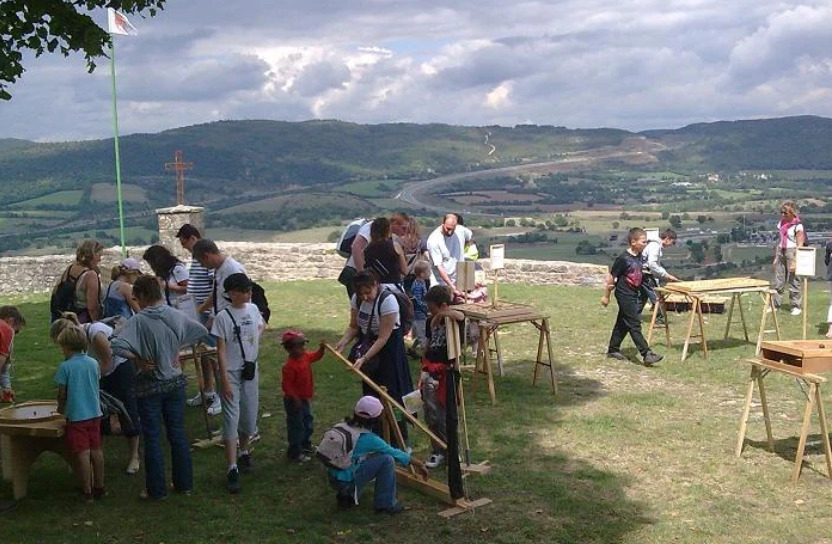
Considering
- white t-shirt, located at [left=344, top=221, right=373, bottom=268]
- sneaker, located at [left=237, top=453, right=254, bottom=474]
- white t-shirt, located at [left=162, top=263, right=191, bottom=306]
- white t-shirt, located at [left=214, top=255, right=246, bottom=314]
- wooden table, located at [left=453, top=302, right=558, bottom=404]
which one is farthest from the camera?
white t-shirt, located at [left=344, top=221, right=373, bottom=268]

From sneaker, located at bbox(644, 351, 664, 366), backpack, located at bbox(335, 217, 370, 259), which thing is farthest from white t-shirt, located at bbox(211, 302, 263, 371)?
sneaker, located at bbox(644, 351, 664, 366)

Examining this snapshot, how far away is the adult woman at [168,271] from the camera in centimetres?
790

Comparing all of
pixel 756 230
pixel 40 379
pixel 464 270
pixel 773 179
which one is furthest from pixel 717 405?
pixel 773 179

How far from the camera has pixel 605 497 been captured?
20.7ft

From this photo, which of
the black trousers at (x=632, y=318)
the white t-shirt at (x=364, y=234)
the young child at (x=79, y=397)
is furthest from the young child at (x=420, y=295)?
the young child at (x=79, y=397)

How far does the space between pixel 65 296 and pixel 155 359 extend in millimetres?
2439

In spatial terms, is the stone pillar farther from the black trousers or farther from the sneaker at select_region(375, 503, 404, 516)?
the sneaker at select_region(375, 503, 404, 516)

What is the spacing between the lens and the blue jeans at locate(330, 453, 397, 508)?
5.97m

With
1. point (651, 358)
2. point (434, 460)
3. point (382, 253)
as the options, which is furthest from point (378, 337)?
point (651, 358)

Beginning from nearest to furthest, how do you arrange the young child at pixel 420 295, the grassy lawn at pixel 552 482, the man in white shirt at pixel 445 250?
the grassy lawn at pixel 552 482
the young child at pixel 420 295
the man in white shirt at pixel 445 250

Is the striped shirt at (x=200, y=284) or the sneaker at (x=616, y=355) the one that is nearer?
the striped shirt at (x=200, y=284)

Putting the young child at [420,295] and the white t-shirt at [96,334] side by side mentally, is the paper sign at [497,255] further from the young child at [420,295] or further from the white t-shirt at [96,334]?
the white t-shirt at [96,334]

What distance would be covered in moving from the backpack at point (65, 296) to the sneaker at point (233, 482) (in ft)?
8.53

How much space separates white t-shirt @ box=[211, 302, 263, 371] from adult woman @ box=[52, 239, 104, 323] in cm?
197
